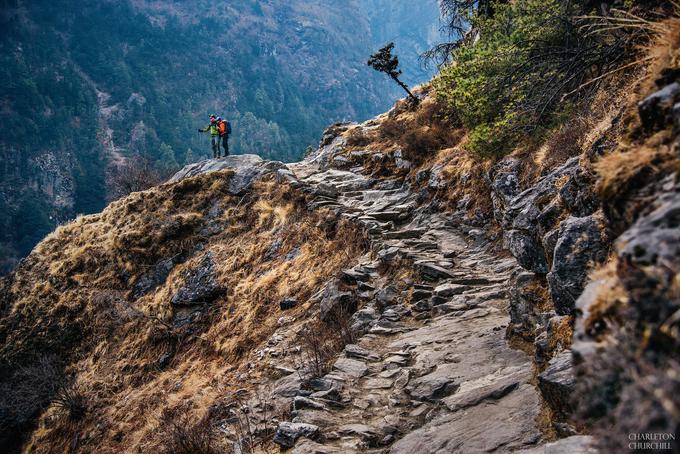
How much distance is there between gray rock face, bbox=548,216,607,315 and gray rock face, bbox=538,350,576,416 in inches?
19.3

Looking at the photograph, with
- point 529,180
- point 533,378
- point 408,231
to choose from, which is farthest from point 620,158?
point 408,231

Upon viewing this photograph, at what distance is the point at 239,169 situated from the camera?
20.1m

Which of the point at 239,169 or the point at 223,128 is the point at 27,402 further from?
the point at 223,128

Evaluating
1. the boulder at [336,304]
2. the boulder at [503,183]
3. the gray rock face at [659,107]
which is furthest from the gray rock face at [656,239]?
the boulder at [336,304]

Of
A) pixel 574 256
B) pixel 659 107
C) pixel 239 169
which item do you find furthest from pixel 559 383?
pixel 239 169

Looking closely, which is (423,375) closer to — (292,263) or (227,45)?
(292,263)

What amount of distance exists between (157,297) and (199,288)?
6.82ft

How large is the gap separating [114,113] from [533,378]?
146m

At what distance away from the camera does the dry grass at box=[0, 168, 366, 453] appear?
11.0 metres

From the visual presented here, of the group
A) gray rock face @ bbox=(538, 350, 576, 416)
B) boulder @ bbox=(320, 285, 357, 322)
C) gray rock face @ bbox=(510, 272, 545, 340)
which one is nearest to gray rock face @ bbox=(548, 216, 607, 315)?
gray rock face @ bbox=(538, 350, 576, 416)

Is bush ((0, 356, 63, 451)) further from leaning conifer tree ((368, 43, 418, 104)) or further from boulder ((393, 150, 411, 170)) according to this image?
leaning conifer tree ((368, 43, 418, 104))

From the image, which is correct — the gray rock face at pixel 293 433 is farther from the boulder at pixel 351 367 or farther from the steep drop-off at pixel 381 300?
the boulder at pixel 351 367

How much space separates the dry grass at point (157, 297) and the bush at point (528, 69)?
4.59 meters

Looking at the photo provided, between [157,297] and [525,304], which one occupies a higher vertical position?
[157,297]
